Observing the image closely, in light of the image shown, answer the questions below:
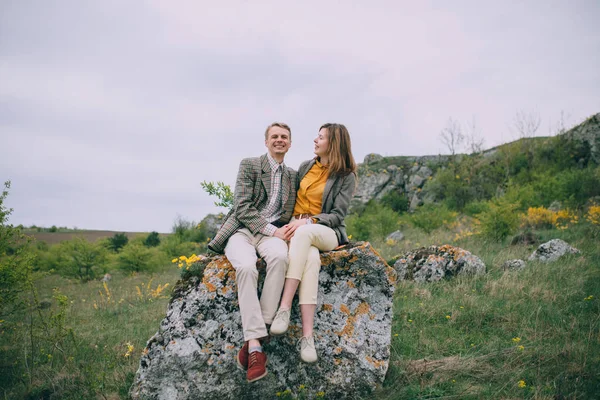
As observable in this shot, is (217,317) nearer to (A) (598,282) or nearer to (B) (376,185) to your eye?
(A) (598,282)

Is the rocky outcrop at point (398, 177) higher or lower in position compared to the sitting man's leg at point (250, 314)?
higher

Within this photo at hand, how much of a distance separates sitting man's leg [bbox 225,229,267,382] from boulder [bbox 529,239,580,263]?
22.9ft

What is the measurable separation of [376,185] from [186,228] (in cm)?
1642

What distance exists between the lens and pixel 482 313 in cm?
491

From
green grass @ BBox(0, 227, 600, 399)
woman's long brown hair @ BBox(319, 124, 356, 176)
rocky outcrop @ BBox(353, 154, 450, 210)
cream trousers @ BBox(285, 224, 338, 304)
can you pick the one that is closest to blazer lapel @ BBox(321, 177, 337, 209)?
woman's long brown hair @ BBox(319, 124, 356, 176)

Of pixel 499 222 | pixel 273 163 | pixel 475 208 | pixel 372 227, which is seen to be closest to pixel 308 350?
pixel 273 163

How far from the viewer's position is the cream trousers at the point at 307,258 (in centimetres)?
337

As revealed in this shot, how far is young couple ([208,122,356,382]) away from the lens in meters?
3.21

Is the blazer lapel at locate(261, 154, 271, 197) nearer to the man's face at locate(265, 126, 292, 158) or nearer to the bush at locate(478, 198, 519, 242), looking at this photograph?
the man's face at locate(265, 126, 292, 158)

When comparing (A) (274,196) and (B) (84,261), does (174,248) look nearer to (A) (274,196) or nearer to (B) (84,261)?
(B) (84,261)

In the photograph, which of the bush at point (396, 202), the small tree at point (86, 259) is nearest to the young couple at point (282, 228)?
the small tree at point (86, 259)

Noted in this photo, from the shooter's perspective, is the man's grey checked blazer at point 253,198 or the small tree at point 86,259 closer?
the man's grey checked blazer at point 253,198

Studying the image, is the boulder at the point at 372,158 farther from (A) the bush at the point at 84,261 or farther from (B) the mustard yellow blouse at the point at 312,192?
(B) the mustard yellow blouse at the point at 312,192

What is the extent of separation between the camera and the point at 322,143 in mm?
4312
